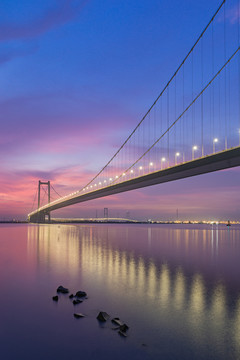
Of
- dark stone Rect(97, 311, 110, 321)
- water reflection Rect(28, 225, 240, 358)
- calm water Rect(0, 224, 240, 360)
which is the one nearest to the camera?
calm water Rect(0, 224, 240, 360)

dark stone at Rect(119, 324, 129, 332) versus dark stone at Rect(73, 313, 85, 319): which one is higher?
dark stone at Rect(119, 324, 129, 332)

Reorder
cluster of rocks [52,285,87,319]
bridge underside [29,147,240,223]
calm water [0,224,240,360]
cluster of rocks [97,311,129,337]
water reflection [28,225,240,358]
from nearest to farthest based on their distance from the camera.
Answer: calm water [0,224,240,360], cluster of rocks [97,311,129,337], water reflection [28,225,240,358], cluster of rocks [52,285,87,319], bridge underside [29,147,240,223]

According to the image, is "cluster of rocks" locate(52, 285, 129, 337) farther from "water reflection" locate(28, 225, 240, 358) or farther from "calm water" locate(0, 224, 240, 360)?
"water reflection" locate(28, 225, 240, 358)

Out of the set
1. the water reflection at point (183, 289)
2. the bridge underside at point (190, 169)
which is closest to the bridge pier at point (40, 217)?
the bridge underside at point (190, 169)

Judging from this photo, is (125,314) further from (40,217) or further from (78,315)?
(40,217)

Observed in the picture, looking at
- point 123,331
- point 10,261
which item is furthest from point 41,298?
point 10,261

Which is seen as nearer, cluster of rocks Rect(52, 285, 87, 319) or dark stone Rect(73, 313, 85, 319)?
dark stone Rect(73, 313, 85, 319)

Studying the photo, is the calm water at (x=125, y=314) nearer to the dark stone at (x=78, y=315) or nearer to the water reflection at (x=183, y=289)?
the water reflection at (x=183, y=289)

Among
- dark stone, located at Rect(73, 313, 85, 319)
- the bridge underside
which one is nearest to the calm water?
dark stone, located at Rect(73, 313, 85, 319)

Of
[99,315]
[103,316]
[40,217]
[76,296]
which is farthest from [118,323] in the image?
[40,217]

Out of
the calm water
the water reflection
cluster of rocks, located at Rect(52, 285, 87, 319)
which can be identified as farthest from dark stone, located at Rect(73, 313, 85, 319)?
the water reflection

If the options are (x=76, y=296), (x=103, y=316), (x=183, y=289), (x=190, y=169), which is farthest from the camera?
(x=190, y=169)

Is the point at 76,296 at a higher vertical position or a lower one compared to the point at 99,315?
lower

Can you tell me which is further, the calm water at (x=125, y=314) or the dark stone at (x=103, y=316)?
the dark stone at (x=103, y=316)
